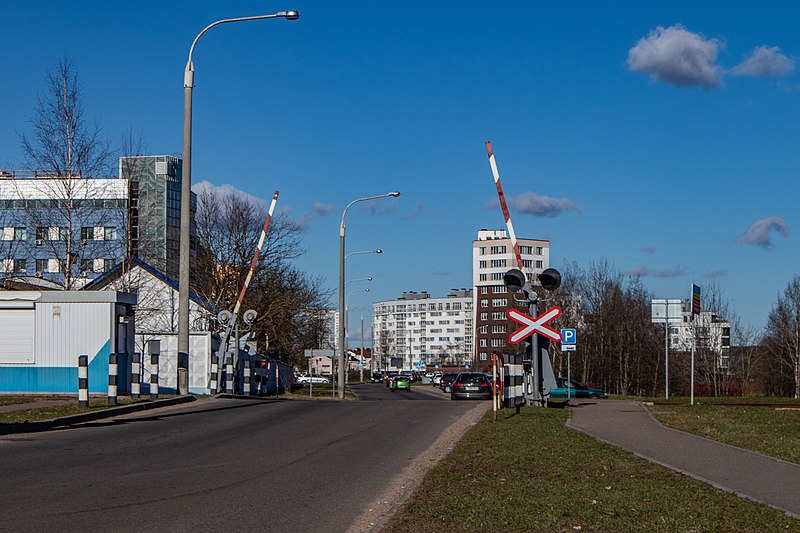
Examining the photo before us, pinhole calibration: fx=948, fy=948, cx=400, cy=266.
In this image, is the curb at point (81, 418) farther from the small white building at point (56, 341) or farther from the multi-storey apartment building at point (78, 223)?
the multi-storey apartment building at point (78, 223)

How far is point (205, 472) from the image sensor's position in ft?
36.1

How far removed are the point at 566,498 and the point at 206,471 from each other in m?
4.38

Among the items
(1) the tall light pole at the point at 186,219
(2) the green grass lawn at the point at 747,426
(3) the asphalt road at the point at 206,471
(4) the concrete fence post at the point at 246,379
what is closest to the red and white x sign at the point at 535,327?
(2) the green grass lawn at the point at 747,426

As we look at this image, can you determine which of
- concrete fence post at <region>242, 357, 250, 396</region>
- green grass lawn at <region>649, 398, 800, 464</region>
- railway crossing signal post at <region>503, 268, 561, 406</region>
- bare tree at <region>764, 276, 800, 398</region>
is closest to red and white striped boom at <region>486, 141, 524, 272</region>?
railway crossing signal post at <region>503, 268, 561, 406</region>

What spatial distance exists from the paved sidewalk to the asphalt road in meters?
3.15

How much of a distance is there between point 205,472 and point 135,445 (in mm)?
2878

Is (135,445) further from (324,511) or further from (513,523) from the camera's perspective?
(513,523)

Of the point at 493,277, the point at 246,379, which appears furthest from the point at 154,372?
the point at 493,277

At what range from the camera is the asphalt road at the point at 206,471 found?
8.12 meters

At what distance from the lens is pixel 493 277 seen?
159375mm

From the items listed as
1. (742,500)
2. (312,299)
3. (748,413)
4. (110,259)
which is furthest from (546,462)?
(312,299)

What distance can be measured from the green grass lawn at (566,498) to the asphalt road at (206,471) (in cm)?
71

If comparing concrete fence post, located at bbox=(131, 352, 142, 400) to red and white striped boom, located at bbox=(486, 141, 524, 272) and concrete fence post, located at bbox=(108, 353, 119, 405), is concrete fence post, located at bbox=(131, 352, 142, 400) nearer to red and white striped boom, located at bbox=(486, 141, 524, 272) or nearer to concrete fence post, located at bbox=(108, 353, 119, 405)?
concrete fence post, located at bbox=(108, 353, 119, 405)

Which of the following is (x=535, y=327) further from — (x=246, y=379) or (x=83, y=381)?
(x=246, y=379)
